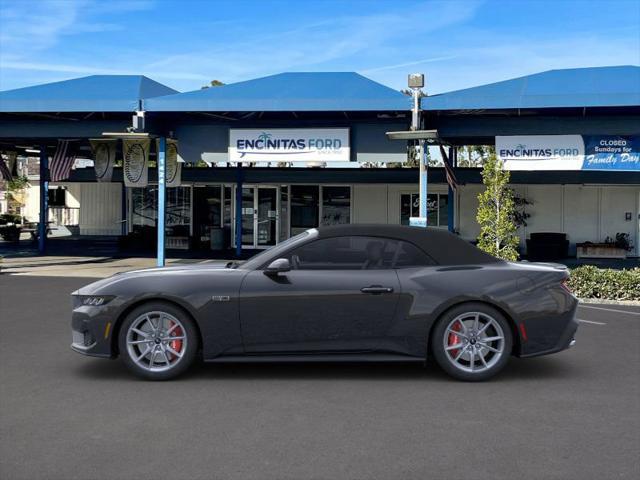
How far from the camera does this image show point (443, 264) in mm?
6516

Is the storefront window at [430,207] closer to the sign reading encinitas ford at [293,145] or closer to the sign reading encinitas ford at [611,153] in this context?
the sign reading encinitas ford at [293,145]

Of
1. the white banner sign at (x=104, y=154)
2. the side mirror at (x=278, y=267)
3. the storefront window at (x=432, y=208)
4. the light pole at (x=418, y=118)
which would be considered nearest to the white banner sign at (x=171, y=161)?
the white banner sign at (x=104, y=154)

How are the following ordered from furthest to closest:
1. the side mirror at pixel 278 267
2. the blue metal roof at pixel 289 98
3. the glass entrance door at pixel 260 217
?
the glass entrance door at pixel 260 217 → the blue metal roof at pixel 289 98 → the side mirror at pixel 278 267

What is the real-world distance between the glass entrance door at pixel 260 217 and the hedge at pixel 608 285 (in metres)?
14.9

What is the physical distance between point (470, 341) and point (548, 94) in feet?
37.1

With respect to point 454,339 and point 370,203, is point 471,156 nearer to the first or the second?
point 370,203

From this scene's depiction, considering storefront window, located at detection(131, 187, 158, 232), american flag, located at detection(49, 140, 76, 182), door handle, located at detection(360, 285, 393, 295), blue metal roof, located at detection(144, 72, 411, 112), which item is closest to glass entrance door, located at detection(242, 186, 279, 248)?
storefront window, located at detection(131, 187, 158, 232)

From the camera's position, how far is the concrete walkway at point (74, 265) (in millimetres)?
17438

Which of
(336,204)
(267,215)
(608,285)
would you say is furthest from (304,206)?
(608,285)

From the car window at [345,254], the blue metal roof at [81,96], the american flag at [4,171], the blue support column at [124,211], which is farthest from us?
the blue support column at [124,211]

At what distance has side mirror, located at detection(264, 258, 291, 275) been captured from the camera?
6227 millimetres

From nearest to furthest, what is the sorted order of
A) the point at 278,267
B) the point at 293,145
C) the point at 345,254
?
the point at 278,267, the point at 345,254, the point at 293,145

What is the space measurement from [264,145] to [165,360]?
1237 centimetres

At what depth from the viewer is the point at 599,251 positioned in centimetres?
2416
